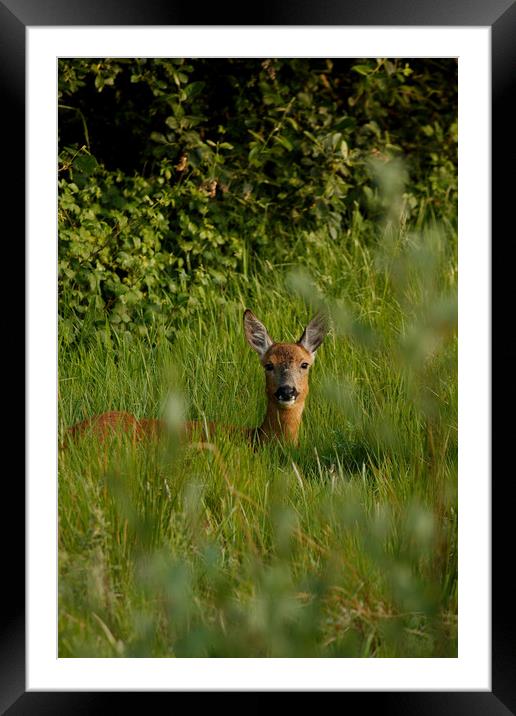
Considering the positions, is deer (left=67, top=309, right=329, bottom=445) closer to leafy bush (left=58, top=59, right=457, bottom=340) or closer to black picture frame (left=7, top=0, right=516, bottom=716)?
leafy bush (left=58, top=59, right=457, bottom=340)

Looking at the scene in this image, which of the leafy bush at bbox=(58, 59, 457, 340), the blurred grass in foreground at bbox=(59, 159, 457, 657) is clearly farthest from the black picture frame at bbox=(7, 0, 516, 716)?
the leafy bush at bbox=(58, 59, 457, 340)

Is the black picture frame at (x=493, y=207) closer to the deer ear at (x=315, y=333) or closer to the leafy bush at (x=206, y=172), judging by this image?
the deer ear at (x=315, y=333)

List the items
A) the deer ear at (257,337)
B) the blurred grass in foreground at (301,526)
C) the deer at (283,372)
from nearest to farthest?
the blurred grass in foreground at (301,526), the deer at (283,372), the deer ear at (257,337)

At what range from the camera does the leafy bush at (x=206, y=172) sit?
4.99m

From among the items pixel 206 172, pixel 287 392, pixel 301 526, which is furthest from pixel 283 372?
pixel 206 172

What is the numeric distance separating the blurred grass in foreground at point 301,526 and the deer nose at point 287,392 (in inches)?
15.6

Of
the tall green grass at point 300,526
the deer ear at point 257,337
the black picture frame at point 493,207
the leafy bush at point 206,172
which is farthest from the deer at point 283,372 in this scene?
the black picture frame at point 493,207

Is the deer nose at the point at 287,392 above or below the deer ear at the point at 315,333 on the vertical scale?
below

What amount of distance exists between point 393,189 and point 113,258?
10.3ft

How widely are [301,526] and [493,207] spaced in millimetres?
1177

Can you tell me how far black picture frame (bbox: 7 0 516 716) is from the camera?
2605 mm

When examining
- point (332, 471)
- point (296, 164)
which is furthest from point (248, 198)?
point (332, 471)

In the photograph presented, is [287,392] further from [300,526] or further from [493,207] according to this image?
[493,207]

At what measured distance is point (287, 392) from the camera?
4203 mm
